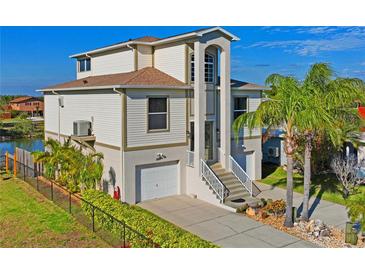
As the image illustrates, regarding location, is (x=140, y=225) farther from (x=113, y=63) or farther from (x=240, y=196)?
(x=113, y=63)

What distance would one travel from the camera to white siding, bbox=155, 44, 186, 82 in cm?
1603

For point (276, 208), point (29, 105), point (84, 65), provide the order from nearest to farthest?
point (276, 208) → point (84, 65) → point (29, 105)

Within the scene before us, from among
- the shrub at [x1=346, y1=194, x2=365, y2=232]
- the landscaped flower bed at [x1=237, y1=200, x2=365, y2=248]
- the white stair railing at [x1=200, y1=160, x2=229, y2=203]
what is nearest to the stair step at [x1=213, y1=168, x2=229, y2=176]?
the white stair railing at [x1=200, y1=160, x2=229, y2=203]

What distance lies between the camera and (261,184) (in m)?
17.9

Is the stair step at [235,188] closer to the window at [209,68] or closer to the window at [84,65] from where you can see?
the window at [209,68]

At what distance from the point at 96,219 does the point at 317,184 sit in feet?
34.7

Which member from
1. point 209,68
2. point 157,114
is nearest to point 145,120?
point 157,114

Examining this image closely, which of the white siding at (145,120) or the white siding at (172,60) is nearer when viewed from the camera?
the white siding at (145,120)

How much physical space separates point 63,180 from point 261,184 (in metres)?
9.35

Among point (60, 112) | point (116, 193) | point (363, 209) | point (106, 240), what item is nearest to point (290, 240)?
point (363, 209)

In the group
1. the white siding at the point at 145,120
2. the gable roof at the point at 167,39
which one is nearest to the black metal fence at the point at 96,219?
the white siding at the point at 145,120

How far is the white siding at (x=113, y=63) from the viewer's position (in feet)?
58.9

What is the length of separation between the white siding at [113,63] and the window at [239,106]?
209 inches

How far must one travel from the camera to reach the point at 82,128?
53.6ft
